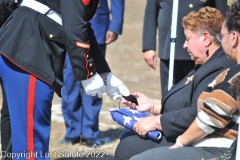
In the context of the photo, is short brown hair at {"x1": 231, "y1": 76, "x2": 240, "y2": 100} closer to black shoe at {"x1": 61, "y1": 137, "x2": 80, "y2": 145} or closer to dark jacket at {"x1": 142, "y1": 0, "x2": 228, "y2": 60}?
dark jacket at {"x1": 142, "y1": 0, "x2": 228, "y2": 60}

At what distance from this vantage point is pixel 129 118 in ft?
12.2

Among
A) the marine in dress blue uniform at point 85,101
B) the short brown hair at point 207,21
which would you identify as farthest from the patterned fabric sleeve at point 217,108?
the marine in dress blue uniform at point 85,101

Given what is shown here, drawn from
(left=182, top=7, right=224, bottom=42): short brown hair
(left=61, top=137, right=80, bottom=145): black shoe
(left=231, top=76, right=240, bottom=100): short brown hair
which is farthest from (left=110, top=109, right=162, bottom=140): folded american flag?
(left=61, top=137, right=80, bottom=145): black shoe

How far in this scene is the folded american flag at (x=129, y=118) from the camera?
3.57 metres

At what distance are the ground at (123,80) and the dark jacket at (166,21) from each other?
1.17m

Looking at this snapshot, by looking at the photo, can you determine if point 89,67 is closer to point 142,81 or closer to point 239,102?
point 239,102

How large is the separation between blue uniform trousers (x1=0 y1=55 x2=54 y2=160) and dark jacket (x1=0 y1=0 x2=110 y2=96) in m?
0.07

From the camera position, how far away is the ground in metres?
5.46

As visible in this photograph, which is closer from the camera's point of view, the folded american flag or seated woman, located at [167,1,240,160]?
seated woman, located at [167,1,240,160]

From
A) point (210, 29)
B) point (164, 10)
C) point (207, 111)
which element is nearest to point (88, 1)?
point (210, 29)

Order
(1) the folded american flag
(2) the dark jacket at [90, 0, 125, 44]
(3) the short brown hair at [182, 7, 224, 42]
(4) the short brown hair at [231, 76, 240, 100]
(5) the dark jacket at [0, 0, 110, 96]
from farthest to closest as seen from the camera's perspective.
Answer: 1. (2) the dark jacket at [90, 0, 125, 44]
2. (3) the short brown hair at [182, 7, 224, 42]
3. (1) the folded american flag
4. (5) the dark jacket at [0, 0, 110, 96]
5. (4) the short brown hair at [231, 76, 240, 100]

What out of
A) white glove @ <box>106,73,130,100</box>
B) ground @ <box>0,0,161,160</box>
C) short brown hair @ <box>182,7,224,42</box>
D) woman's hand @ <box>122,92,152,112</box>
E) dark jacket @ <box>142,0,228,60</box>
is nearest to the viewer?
short brown hair @ <box>182,7,224,42</box>

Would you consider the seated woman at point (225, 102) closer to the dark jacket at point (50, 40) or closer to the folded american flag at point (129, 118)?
the folded american flag at point (129, 118)

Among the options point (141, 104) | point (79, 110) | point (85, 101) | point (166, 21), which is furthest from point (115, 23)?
point (141, 104)
